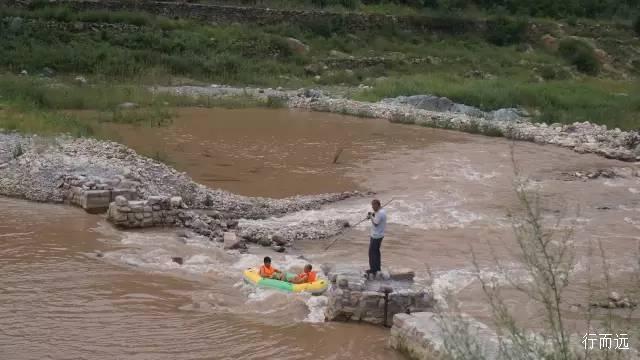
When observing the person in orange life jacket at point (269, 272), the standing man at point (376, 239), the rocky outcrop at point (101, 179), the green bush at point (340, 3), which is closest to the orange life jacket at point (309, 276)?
the person in orange life jacket at point (269, 272)

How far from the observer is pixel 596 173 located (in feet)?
65.6

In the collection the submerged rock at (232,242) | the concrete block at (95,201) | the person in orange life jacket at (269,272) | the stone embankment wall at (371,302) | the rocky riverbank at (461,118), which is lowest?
the rocky riverbank at (461,118)

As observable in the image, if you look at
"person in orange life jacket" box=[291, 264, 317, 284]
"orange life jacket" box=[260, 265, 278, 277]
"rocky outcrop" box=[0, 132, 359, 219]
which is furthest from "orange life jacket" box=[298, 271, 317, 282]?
"rocky outcrop" box=[0, 132, 359, 219]

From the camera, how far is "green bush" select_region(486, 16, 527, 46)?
43125 millimetres

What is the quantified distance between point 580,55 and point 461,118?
17705 millimetres

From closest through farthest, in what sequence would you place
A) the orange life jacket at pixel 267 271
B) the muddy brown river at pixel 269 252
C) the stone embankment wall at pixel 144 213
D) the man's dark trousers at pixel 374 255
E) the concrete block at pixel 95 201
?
1. the muddy brown river at pixel 269 252
2. the man's dark trousers at pixel 374 255
3. the orange life jacket at pixel 267 271
4. the stone embankment wall at pixel 144 213
5. the concrete block at pixel 95 201

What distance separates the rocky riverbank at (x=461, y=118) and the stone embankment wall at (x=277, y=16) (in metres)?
8.56

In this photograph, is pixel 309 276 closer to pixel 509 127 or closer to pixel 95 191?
pixel 95 191

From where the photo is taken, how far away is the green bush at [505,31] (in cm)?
4312

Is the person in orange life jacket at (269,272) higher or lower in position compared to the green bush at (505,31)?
lower

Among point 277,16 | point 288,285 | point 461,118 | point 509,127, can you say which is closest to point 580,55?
point 277,16

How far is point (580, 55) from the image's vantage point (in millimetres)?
41188

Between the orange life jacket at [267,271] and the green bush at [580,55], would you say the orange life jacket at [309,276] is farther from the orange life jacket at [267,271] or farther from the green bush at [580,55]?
the green bush at [580,55]

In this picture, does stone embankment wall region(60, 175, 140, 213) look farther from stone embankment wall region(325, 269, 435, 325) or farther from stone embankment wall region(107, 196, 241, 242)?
stone embankment wall region(325, 269, 435, 325)
